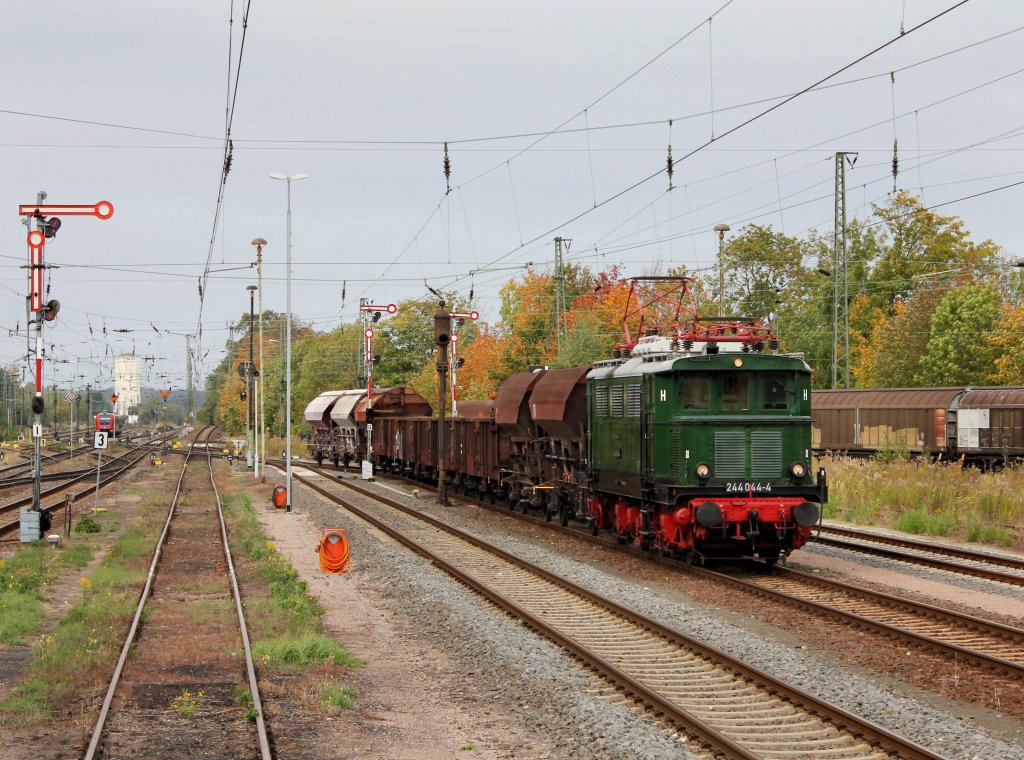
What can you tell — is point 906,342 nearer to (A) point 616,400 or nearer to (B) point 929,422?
(B) point 929,422

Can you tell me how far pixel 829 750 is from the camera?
8344mm

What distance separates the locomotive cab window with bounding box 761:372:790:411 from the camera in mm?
17531

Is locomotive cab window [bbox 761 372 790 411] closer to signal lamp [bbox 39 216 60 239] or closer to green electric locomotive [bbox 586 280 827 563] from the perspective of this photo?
green electric locomotive [bbox 586 280 827 563]

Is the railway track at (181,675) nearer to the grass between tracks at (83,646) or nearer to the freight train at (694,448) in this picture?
the grass between tracks at (83,646)

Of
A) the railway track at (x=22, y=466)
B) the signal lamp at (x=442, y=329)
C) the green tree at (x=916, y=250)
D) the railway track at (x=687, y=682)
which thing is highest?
the green tree at (x=916, y=250)

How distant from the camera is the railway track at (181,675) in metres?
8.70

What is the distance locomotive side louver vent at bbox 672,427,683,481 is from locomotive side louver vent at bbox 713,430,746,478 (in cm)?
52

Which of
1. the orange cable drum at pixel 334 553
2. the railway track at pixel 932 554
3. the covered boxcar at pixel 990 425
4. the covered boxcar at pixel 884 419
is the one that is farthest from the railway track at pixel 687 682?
the covered boxcar at pixel 884 419

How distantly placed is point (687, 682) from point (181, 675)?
492 cm

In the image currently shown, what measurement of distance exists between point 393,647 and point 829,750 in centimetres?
569

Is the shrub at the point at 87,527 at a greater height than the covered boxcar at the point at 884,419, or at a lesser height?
lesser

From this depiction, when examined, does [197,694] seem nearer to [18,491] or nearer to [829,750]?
[829,750]

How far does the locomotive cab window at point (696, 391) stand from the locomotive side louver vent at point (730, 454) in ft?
1.77

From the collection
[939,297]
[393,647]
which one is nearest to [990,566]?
[393,647]
